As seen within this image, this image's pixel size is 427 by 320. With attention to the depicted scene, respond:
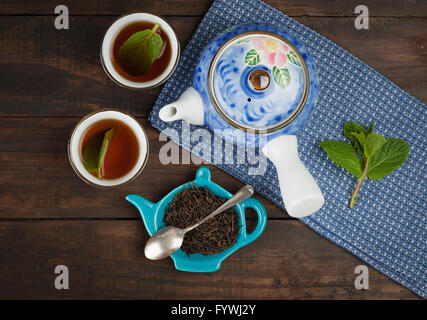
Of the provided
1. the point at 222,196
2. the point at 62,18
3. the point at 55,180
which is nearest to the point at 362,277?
the point at 222,196

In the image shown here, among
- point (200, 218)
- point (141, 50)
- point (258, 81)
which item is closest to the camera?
point (258, 81)

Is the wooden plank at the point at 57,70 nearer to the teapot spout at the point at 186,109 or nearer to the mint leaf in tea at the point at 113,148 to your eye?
the mint leaf in tea at the point at 113,148

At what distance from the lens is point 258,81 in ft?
1.97

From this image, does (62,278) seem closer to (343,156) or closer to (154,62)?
(154,62)

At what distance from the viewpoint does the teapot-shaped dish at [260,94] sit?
0.61m

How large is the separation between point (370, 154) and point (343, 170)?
0.06m

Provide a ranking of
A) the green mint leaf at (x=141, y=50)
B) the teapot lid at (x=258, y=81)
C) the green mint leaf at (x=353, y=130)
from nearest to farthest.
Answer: the teapot lid at (x=258, y=81), the green mint leaf at (x=141, y=50), the green mint leaf at (x=353, y=130)

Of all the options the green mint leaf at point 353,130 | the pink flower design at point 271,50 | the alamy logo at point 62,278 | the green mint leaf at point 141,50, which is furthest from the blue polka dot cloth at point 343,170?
the alamy logo at point 62,278

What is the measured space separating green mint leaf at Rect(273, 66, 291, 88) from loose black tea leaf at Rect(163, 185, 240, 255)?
0.99 ft

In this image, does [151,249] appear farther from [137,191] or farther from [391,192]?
[391,192]

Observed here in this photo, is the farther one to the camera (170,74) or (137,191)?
(137,191)

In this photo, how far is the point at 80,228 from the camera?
87cm

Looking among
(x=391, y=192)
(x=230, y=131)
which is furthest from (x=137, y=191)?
(x=391, y=192)

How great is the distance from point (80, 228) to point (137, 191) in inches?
5.5
